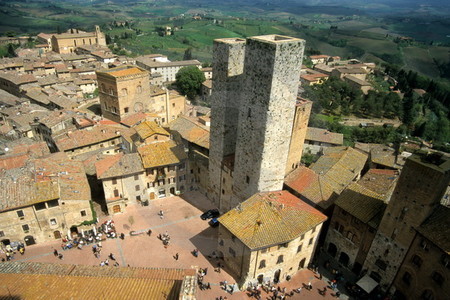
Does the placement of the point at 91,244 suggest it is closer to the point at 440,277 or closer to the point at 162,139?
the point at 162,139

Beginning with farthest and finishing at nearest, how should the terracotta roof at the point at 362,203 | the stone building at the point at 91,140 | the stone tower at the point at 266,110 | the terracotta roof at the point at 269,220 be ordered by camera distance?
the stone building at the point at 91,140 → the terracotta roof at the point at 362,203 → the terracotta roof at the point at 269,220 → the stone tower at the point at 266,110

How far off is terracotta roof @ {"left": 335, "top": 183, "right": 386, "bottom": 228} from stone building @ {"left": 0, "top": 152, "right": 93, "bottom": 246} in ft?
86.9

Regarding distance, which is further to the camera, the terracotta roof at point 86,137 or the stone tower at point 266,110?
the terracotta roof at point 86,137

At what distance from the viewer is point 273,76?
2658 cm

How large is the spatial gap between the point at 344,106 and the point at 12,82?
8021cm

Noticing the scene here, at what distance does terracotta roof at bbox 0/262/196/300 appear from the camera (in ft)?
62.5

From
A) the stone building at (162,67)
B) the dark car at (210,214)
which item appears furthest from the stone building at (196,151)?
the stone building at (162,67)

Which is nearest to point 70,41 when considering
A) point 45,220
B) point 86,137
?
point 86,137

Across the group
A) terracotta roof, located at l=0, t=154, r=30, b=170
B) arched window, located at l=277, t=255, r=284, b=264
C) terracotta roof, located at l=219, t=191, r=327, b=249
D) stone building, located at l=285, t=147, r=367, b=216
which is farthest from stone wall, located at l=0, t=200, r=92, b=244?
stone building, located at l=285, t=147, r=367, b=216

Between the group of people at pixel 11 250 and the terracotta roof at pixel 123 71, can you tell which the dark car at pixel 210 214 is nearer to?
the group of people at pixel 11 250

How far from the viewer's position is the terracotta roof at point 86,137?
43.4 meters

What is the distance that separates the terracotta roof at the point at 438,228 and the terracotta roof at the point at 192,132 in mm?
25226

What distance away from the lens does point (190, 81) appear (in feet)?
269

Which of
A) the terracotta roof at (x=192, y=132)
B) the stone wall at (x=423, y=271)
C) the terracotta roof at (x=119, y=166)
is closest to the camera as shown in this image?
the stone wall at (x=423, y=271)
